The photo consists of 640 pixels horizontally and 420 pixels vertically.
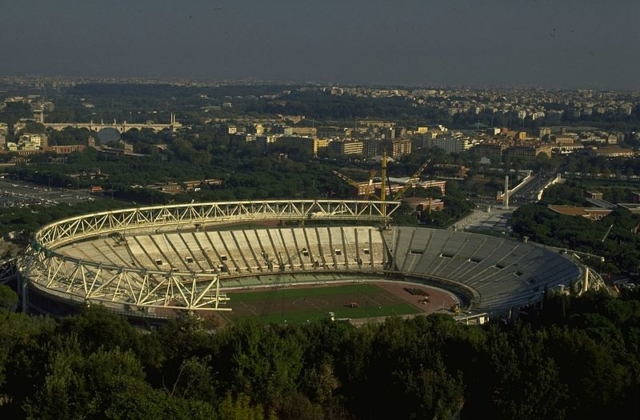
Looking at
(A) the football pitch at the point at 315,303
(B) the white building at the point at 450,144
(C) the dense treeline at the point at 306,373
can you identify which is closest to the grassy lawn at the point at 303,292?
(A) the football pitch at the point at 315,303

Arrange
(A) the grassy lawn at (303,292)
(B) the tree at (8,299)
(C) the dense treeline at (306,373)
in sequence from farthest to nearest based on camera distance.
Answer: (A) the grassy lawn at (303,292), (B) the tree at (8,299), (C) the dense treeline at (306,373)

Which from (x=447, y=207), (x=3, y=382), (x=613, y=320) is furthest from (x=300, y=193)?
(x=3, y=382)

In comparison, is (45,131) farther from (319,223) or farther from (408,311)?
(408,311)

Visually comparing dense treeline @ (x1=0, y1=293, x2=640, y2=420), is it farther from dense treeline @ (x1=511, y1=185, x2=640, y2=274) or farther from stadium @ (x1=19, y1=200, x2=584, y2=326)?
dense treeline @ (x1=511, y1=185, x2=640, y2=274)

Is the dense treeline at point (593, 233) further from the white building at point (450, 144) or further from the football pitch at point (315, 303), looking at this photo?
the white building at point (450, 144)

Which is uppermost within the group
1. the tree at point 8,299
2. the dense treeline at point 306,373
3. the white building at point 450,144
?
the dense treeline at point 306,373

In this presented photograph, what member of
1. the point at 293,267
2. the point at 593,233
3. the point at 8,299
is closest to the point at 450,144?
the point at 593,233
